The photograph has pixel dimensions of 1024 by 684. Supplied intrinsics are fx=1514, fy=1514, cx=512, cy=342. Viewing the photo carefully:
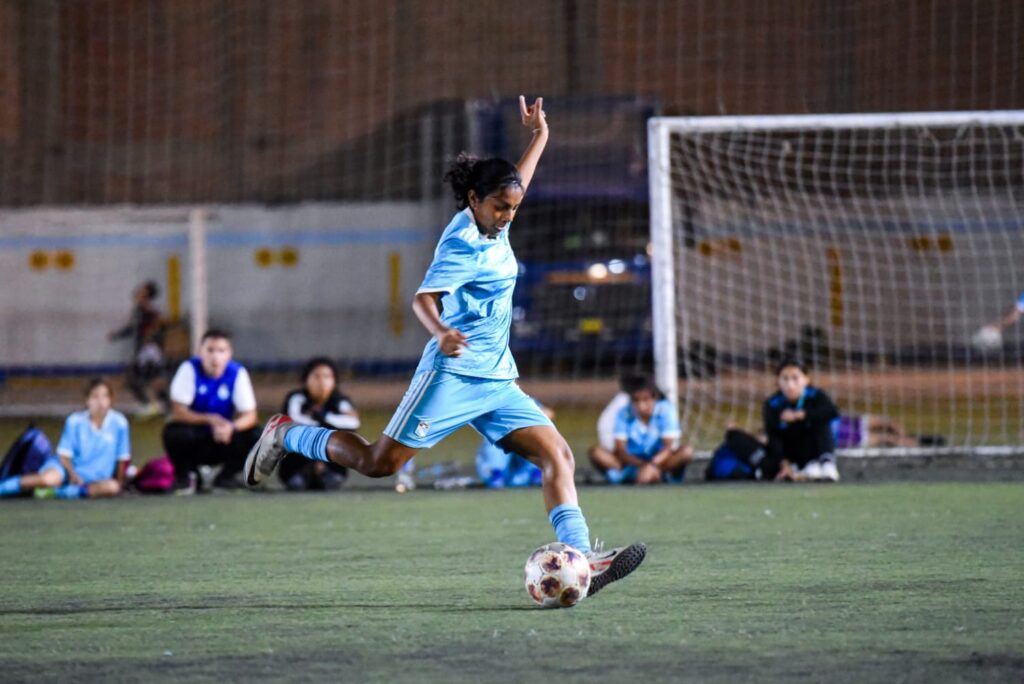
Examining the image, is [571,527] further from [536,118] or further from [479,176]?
[536,118]

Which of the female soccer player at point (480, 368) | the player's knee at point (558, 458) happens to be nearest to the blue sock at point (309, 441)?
the female soccer player at point (480, 368)

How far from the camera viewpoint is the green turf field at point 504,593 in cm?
479

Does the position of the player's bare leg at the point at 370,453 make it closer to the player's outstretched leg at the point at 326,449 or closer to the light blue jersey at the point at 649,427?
the player's outstretched leg at the point at 326,449

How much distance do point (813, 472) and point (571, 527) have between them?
554 centimetres

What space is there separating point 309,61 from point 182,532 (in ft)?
53.0

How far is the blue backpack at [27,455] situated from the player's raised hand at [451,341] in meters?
6.43

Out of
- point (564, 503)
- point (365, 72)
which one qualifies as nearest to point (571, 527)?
point (564, 503)

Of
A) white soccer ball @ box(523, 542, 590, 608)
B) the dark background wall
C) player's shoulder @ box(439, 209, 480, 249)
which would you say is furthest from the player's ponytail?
the dark background wall

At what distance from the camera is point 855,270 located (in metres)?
20.8

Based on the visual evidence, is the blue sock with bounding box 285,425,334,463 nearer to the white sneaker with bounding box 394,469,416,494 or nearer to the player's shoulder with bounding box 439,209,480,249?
the player's shoulder with bounding box 439,209,480,249

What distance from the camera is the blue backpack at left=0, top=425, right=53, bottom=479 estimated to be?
11.2m

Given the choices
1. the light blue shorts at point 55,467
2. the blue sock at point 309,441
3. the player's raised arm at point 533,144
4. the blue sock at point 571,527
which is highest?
the player's raised arm at point 533,144

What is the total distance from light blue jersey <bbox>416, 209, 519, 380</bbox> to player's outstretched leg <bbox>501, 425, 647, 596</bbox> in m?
0.29

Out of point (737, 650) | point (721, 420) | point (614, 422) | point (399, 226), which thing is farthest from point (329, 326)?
point (737, 650)
